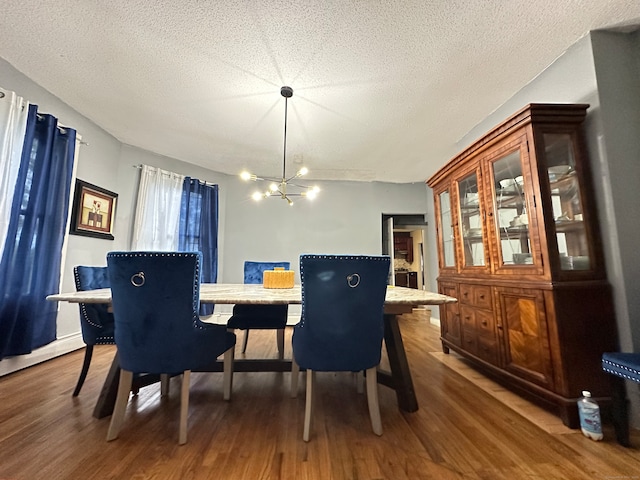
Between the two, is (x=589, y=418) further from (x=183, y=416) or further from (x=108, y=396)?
(x=108, y=396)

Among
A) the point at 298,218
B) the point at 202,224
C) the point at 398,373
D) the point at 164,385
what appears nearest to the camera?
the point at 398,373

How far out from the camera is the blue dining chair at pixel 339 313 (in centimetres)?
131

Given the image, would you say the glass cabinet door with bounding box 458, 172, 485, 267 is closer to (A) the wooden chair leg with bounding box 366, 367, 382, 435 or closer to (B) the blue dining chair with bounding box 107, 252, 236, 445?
(A) the wooden chair leg with bounding box 366, 367, 382, 435

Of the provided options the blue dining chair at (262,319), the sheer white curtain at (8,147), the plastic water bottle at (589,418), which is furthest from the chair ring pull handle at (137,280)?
the plastic water bottle at (589,418)

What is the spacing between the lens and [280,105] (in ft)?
8.46

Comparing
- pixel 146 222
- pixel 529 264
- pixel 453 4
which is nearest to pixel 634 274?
pixel 529 264

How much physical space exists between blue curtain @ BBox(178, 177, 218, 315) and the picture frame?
34.5 inches

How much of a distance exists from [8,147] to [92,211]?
3.36ft

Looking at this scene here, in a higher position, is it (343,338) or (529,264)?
(529,264)

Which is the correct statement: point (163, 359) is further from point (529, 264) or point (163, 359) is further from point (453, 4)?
point (453, 4)

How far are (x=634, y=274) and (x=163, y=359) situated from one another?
2.75 meters

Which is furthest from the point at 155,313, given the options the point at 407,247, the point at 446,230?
the point at 407,247

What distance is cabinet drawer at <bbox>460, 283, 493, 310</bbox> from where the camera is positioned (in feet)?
6.87

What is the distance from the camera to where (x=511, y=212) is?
6.50 ft
